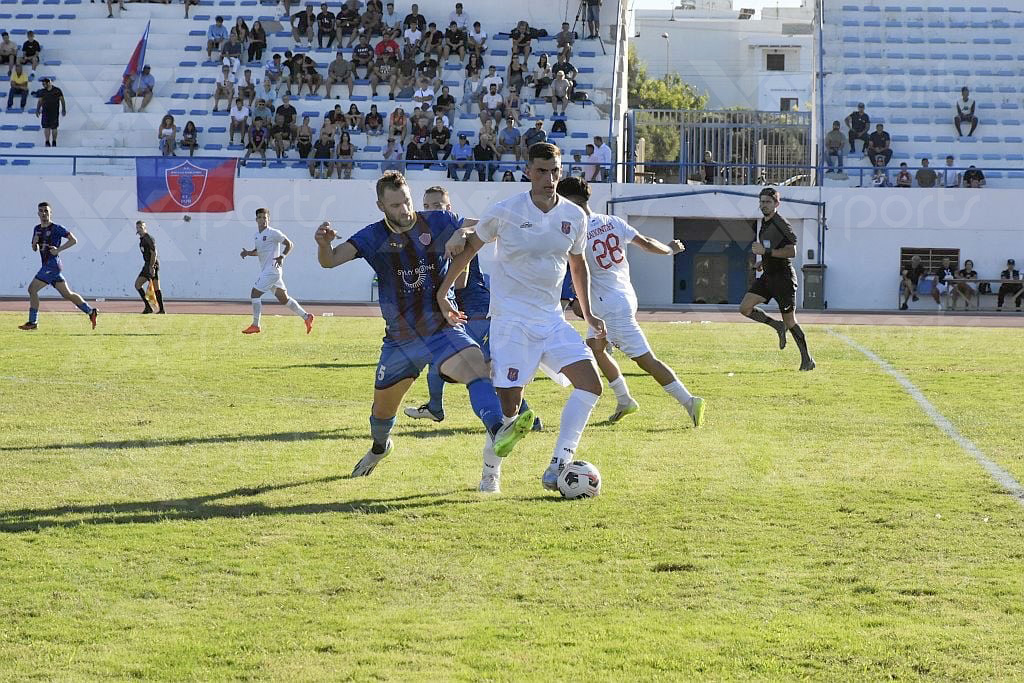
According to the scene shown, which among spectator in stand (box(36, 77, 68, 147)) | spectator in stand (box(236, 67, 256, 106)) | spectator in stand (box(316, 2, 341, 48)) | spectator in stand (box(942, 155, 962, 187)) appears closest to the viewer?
spectator in stand (box(942, 155, 962, 187))

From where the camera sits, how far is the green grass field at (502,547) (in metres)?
4.68

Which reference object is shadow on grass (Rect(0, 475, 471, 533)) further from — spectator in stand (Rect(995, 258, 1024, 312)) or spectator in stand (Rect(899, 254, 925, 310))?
spectator in stand (Rect(995, 258, 1024, 312))

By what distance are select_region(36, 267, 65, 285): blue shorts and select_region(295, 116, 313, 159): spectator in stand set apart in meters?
15.2

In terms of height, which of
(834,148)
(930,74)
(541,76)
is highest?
(930,74)

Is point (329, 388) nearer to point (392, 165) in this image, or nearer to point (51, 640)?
point (51, 640)

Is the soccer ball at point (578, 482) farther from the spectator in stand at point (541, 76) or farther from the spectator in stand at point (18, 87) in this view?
the spectator in stand at point (18, 87)

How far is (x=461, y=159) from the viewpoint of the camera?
1374 inches

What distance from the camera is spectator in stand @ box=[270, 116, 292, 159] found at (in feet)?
116

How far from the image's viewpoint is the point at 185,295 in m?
35.1

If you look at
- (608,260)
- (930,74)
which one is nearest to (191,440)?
(608,260)

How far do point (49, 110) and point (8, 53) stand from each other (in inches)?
124

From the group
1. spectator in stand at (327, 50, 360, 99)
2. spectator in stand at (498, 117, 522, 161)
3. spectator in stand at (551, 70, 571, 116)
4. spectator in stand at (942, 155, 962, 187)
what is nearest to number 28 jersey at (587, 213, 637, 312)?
spectator in stand at (498, 117, 522, 161)

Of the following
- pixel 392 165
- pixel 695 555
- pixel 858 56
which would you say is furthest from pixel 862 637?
pixel 858 56

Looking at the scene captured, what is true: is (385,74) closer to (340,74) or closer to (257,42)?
(340,74)
